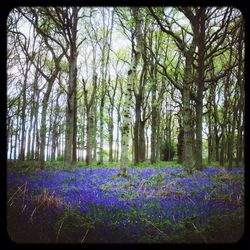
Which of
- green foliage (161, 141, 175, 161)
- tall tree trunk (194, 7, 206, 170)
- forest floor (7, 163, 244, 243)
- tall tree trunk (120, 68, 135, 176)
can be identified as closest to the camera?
forest floor (7, 163, 244, 243)

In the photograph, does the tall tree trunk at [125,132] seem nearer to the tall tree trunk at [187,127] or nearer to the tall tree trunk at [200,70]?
the tall tree trunk at [187,127]

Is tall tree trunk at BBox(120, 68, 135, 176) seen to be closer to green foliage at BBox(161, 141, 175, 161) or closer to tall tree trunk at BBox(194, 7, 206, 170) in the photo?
tall tree trunk at BBox(194, 7, 206, 170)

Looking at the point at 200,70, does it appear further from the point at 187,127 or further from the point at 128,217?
the point at 128,217

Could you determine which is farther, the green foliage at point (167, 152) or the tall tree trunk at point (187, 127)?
the green foliage at point (167, 152)

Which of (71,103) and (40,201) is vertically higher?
(71,103)

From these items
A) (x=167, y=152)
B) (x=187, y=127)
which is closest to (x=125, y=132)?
(x=187, y=127)

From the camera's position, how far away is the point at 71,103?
1249cm

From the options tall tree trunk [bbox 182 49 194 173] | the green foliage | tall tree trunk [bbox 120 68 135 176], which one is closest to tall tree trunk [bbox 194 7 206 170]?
tall tree trunk [bbox 182 49 194 173]

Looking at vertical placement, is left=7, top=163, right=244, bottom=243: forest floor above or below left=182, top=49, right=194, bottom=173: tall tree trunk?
below

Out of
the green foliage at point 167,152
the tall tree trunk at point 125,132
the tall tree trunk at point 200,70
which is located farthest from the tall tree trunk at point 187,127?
the green foliage at point 167,152

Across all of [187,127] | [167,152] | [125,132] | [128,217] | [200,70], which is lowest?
[128,217]
